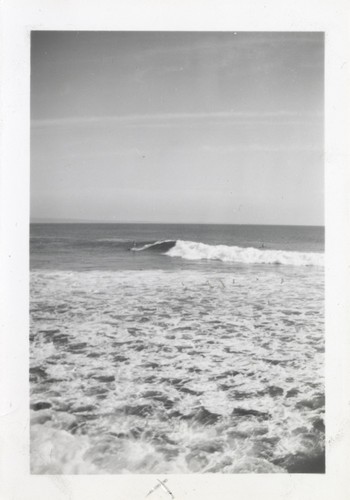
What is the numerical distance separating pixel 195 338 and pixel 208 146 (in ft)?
3.28

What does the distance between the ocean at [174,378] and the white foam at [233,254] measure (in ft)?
1.63

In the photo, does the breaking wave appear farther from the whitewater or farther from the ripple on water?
the ripple on water

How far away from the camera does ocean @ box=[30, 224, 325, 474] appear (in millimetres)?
1626

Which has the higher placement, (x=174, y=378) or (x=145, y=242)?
(x=145, y=242)

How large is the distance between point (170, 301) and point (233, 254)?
45.0 inches

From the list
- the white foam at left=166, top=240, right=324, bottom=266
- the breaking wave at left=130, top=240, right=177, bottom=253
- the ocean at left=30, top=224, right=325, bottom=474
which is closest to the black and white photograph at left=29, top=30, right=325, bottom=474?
the ocean at left=30, top=224, right=325, bottom=474

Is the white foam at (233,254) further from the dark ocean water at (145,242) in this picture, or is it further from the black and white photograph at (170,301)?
the black and white photograph at (170,301)

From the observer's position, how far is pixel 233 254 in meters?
3.29

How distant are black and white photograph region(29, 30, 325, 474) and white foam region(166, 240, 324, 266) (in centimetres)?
49
